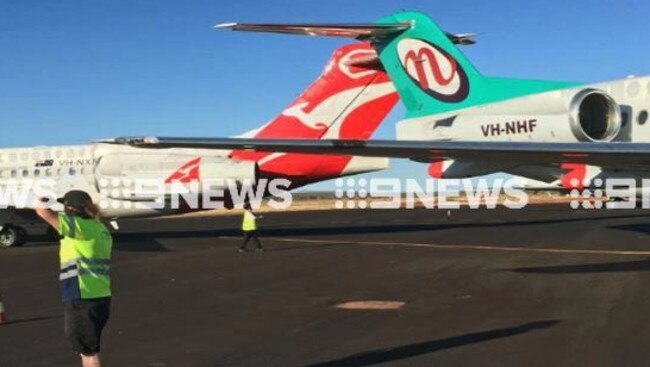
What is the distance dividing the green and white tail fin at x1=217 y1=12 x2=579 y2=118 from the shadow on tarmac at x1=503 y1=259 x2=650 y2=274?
15.5 feet

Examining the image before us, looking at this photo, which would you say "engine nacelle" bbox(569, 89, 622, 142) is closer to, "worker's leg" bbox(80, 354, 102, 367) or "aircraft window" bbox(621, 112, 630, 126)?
"aircraft window" bbox(621, 112, 630, 126)

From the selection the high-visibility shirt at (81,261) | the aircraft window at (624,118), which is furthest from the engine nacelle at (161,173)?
the high-visibility shirt at (81,261)

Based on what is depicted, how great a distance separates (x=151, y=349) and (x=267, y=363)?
150 cm

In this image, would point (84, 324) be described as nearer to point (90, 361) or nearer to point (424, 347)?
point (90, 361)

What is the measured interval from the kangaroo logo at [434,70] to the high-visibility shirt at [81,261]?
13.3m

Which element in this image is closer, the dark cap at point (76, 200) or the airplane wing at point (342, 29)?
the dark cap at point (76, 200)

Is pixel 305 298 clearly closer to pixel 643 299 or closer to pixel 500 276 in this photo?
pixel 500 276

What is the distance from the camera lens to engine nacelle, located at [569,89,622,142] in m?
14.0

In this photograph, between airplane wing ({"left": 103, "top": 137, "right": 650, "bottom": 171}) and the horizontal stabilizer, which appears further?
the horizontal stabilizer

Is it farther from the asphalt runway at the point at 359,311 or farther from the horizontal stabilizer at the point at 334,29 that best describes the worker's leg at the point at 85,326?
the horizontal stabilizer at the point at 334,29

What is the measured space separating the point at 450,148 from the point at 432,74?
298 inches

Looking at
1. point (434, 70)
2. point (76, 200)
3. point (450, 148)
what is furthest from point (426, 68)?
point (76, 200)

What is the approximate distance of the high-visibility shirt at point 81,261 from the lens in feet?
17.6

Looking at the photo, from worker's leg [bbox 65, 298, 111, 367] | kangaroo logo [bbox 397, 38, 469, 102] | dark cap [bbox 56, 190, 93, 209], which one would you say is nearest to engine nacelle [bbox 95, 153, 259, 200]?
kangaroo logo [bbox 397, 38, 469, 102]
